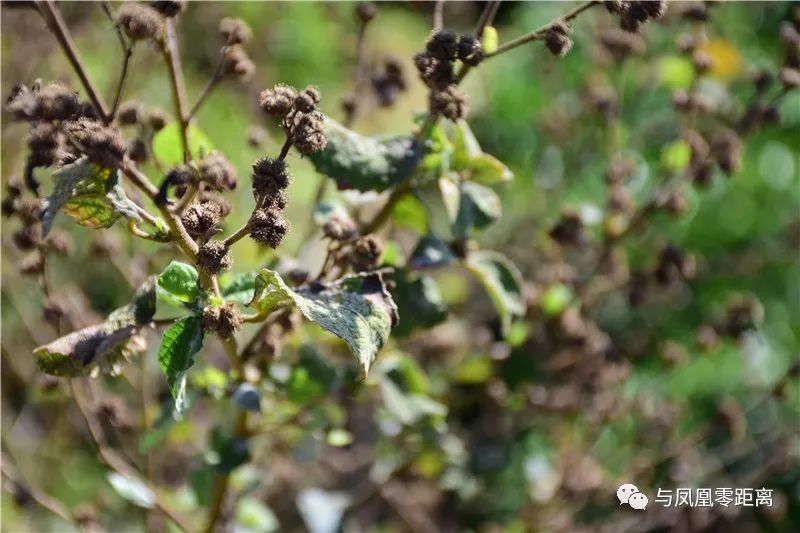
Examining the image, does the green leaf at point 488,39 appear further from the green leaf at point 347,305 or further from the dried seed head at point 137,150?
the dried seed head at point 137,150

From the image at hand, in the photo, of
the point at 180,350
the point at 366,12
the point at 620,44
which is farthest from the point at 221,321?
the point at 620,44

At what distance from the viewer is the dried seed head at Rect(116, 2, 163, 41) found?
943mm

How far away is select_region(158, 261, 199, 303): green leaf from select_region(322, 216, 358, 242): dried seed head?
191mm

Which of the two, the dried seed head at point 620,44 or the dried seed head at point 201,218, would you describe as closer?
the dried seed head at point 201,218

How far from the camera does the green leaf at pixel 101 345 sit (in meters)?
1.02

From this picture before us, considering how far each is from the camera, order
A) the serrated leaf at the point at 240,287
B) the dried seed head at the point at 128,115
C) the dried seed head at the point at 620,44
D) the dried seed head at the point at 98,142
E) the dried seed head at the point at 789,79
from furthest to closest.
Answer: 1. the dried seed head at the point at 620,44
2. the dried seed head at the point at 789,79
3. the dried seed head at the point at 128,115
4. the serrated leaf at the point at 240,287
5. the dried seed head at the point at 98,142

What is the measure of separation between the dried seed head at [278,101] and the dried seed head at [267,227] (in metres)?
0.10

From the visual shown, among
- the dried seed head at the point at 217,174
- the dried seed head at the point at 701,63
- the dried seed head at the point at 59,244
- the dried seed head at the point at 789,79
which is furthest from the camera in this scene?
the dried seed head at the point at 701,63

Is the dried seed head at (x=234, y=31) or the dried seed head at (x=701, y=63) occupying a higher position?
the dried seed head at (x=701, y=63)

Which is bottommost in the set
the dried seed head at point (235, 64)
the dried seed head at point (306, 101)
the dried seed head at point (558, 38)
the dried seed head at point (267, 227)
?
the dried seed head at point (267, 227)

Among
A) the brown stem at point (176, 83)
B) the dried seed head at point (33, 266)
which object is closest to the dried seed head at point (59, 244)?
the dried seed head at point (33, 266)

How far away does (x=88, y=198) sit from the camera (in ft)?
3.03

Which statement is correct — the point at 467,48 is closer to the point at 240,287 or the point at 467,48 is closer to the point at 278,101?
the point at 278,101

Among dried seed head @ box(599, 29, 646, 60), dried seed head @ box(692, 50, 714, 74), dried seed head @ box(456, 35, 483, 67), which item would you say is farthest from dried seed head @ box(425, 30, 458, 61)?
dried seed head @ box(599, 29, 646, 60)
